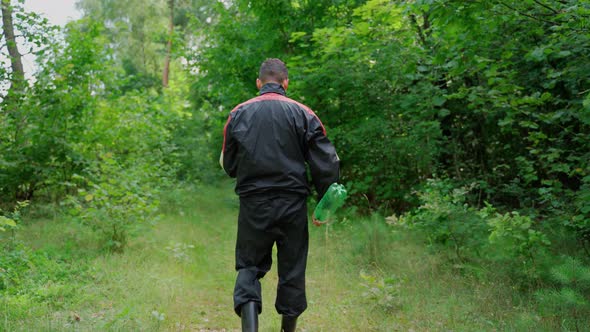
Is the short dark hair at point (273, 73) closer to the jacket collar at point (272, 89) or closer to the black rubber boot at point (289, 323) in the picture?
the jacket collar at point (272, 89)

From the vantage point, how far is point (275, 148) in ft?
11.0

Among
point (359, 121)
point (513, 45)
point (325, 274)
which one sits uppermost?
point (513, 45)

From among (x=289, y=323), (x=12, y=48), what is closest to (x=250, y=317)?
(x=289, y=323)

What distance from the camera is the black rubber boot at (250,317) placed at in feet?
10.8

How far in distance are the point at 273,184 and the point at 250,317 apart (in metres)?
0.89

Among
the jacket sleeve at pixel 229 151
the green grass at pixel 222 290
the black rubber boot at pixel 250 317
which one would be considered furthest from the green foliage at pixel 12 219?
the black rubber boot at pixel 250 317

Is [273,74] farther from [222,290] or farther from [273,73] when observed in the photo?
[222,290]

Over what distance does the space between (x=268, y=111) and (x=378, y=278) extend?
2.70 m

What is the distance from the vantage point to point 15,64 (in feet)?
26.3

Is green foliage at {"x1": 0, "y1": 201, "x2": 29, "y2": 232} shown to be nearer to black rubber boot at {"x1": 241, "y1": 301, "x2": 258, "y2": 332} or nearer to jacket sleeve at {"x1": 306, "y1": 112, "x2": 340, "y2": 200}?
black rubber boot at {"x1": 241, "y1": 301, "x2": 258, "y2": 332}

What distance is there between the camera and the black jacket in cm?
333

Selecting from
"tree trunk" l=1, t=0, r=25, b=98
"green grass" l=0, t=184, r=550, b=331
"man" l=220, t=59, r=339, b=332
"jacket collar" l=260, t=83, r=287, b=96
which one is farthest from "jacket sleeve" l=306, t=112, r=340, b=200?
"tree trunk" l=1, t=0, r=25, b=98

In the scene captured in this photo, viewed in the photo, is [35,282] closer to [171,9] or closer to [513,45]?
[513,45]

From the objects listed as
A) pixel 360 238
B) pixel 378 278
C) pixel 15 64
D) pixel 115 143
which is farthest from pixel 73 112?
pixel 378 278
